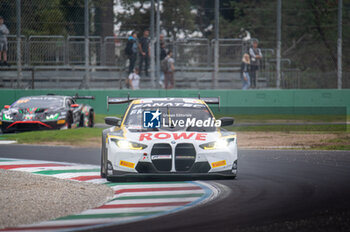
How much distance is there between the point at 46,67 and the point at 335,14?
37.3 ft

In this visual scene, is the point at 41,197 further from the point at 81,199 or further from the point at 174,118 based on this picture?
the point at 174,118

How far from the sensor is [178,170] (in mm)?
9727

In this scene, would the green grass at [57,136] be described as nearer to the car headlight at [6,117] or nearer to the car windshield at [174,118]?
the car headlight at [6,117]

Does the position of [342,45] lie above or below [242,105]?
above

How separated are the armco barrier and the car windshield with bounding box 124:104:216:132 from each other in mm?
14839

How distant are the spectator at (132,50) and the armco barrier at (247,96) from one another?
1067mm

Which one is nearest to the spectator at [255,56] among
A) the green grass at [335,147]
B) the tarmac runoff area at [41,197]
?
the green grass at [335,147]

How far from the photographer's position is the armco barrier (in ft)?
85.6

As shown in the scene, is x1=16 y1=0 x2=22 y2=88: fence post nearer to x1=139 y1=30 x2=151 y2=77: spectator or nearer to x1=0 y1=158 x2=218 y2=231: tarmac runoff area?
x1=139 y1=30 x2=151 y2=77: spectator

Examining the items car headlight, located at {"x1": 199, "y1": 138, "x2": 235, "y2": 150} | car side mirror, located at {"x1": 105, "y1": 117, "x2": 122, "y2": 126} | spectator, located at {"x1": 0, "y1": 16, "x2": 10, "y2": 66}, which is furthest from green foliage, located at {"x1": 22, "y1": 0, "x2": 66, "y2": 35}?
car headlight, located at {"x1": 199, "y1": 138, "x2": 235, "y2": 150}

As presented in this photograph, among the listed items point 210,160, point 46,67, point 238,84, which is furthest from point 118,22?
point 210,160

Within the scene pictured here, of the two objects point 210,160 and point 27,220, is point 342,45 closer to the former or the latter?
point 210,160

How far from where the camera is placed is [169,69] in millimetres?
25750

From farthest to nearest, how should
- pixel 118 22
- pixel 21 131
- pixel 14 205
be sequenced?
1. pixel 118 22
2. pixel 21 131
3. pixel 14 205
